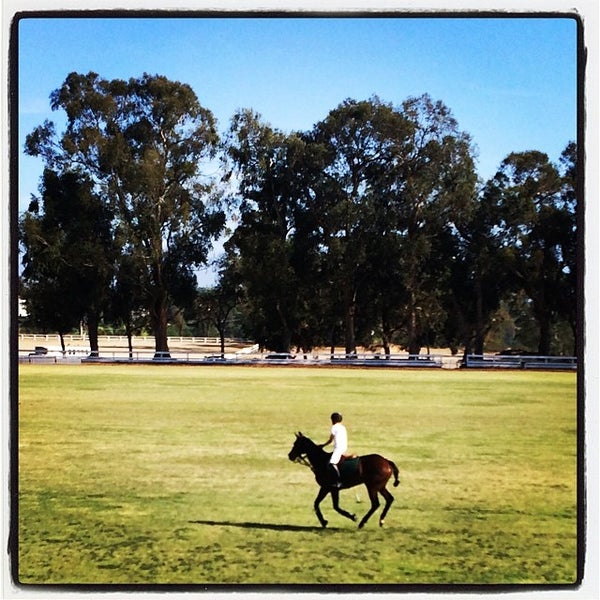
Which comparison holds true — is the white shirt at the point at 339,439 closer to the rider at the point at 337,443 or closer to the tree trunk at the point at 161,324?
the rider at the point at 337,443

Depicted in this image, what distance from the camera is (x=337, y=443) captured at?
5.20 meters

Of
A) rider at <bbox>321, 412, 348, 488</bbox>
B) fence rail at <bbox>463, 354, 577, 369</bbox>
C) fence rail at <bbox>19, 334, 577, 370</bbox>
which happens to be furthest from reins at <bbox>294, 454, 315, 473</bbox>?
fence rail at <bbox>463, 354, 577, 369</bbox>

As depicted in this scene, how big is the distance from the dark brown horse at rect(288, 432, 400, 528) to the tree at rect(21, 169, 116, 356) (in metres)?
1.74

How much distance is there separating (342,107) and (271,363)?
163 centimetres

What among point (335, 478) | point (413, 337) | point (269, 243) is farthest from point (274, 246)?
point (335, 478)

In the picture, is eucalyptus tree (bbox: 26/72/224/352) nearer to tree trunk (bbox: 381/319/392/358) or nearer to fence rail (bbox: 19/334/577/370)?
fence rail (bbox: 19/334/577/370)

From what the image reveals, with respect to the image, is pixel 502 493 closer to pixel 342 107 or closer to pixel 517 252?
pixel 517 252

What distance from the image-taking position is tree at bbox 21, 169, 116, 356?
221 inches

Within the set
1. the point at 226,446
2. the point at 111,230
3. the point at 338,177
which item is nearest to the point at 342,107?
the point at 338,177

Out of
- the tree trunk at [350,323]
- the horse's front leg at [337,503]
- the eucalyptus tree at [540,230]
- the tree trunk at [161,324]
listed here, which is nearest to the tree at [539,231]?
the eucalyptus tree at [540,230]

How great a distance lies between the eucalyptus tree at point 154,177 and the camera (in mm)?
5523

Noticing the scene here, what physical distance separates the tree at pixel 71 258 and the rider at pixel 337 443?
1.75 meters

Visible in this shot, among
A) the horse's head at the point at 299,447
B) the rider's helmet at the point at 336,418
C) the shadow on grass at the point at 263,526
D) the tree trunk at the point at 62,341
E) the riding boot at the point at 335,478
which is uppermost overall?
the tree trunk at the point at 62,341

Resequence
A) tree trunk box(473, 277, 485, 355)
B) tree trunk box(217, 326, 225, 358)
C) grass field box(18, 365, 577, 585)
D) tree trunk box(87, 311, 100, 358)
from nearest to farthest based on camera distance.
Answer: grass field box(18, 365, 577, 585) < tree trunk box(473, 277, 485, 355) < tree trunk box(217, 326, 225, 358) < tree trunk box(87, 311, 100, 358)
